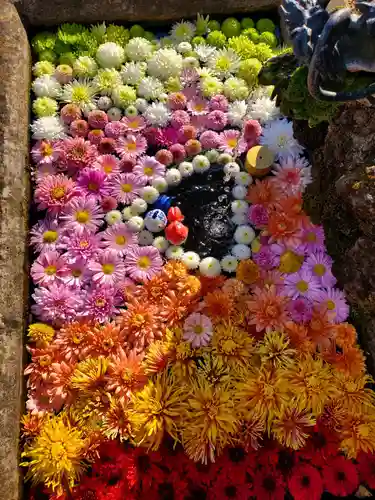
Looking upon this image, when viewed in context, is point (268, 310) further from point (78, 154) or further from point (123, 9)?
point (123, 9)

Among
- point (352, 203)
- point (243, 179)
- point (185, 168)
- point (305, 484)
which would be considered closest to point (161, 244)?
point (185, 168)

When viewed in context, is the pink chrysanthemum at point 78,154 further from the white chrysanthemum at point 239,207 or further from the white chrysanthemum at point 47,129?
the white chrysanthemum at point 239,207

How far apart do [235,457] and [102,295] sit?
856 mm

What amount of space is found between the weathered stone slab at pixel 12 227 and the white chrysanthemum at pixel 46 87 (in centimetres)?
5

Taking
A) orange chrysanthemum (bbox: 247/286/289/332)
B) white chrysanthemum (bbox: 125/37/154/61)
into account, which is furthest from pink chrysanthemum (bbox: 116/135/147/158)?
orange chrysanthemum (bbox: 247/286/289/332)

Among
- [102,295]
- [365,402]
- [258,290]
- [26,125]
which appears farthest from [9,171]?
[365,402]

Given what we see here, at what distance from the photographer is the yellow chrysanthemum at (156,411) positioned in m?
1.88

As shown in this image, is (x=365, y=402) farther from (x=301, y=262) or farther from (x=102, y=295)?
(x=102, y=295)

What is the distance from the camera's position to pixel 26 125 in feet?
8.34

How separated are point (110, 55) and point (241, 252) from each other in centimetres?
128

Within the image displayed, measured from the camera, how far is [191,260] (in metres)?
2.28

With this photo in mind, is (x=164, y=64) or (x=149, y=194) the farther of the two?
(x=164, y=64)

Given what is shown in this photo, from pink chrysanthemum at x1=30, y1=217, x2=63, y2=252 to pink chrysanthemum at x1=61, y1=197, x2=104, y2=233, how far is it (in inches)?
2.1

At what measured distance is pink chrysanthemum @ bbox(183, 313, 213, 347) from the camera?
6.76ft
